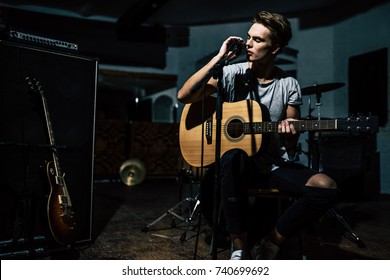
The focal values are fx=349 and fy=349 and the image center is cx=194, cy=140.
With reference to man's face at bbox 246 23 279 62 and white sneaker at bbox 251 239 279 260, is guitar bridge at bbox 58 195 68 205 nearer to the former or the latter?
white sneaker at bbox 251 239 279 260

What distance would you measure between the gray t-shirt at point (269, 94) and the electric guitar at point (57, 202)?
1.12 meters

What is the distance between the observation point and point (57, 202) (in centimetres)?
207

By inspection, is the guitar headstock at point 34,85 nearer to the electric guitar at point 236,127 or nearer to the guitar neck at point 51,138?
the guitar neck at point 51,138

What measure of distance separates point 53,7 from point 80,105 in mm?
5551

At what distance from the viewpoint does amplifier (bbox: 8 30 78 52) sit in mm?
2076

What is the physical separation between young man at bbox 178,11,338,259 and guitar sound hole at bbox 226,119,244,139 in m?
0.19

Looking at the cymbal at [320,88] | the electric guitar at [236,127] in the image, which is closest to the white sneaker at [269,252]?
the electric guitar at [236,127]

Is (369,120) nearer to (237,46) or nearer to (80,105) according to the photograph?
(237,46)

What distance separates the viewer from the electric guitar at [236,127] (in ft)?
5.91

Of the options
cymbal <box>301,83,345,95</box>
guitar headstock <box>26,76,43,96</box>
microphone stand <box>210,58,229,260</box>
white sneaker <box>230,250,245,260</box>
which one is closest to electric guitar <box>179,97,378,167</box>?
microphone stand <box>210,58,229,260</box>

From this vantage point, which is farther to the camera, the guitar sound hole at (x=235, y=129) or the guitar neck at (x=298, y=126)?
the guitar sound hole at (x=235, y=129)
